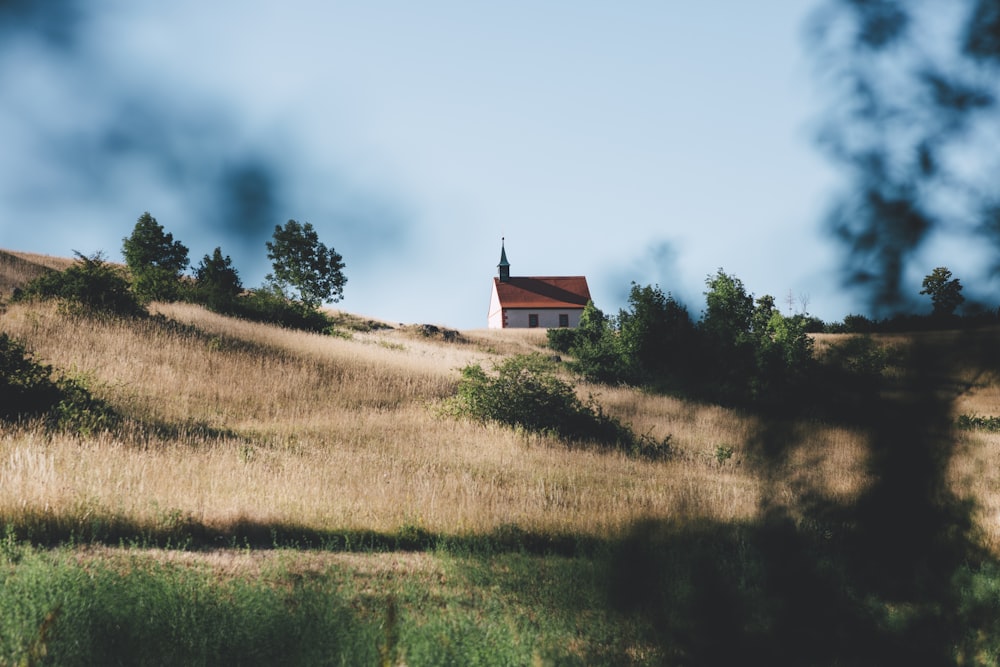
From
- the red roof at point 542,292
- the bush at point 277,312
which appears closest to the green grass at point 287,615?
the bush at point 277,312

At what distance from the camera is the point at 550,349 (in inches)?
1794

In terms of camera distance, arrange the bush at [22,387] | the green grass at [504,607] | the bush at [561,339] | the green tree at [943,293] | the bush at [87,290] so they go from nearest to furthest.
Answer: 1. the green tree at [943,293]
2. the green grass at [504,607]
3. the bush at [22,387]
4. the bush at [87,290]
5. the bush at [561,339]

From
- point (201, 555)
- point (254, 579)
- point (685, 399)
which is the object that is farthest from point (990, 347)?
point (201, 555)

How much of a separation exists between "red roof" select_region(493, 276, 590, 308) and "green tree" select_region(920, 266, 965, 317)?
239ft

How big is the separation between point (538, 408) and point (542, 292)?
62.0 metres

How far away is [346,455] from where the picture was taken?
38.7 ft

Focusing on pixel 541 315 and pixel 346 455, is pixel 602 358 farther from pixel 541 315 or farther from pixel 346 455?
pixel 541 315

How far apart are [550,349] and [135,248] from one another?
1437 inches

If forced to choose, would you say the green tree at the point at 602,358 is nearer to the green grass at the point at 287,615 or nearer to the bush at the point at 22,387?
the bush at the point at 22,387

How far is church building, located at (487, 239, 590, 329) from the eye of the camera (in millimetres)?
75062

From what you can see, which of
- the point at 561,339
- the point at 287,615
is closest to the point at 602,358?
the point at 561,339

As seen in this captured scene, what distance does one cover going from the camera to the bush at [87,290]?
20.4 metres

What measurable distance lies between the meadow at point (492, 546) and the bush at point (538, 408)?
194 cm

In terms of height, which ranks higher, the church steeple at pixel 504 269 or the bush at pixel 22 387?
the church steeple at pixel 504 269
